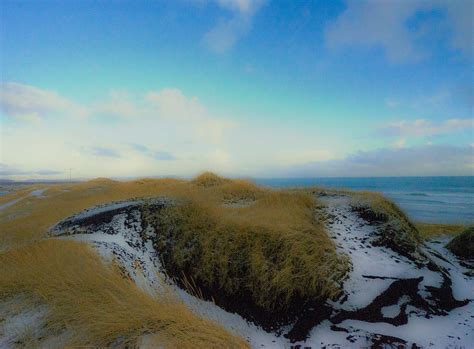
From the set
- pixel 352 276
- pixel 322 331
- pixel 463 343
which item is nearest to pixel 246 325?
pixel 322 331

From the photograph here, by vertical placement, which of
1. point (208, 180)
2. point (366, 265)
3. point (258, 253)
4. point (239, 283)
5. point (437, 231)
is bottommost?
point (437, 231)

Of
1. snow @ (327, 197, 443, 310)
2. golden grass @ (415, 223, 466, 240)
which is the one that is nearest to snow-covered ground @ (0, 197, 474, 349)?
snow @ (327, 197, 443, 310)

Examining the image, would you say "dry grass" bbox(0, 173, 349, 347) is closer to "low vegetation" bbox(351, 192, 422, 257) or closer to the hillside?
the hillside

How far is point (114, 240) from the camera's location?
6973 millimetres

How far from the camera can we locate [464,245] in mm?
8117

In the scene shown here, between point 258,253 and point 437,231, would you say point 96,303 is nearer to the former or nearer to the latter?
point 258,253

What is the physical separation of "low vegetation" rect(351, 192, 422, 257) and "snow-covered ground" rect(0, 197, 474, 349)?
0.24m

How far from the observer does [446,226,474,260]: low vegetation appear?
7891 mm

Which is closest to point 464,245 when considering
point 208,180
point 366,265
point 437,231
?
point 437,231

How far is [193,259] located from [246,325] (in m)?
1.86

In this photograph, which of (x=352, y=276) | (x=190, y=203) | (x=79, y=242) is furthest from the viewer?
(x=190, y=203)

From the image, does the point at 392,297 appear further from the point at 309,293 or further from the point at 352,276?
the point at 309,293

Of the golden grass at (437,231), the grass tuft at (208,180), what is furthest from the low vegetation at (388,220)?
the grass tuft at (208,180)

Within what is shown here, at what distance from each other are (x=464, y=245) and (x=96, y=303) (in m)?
9.24
